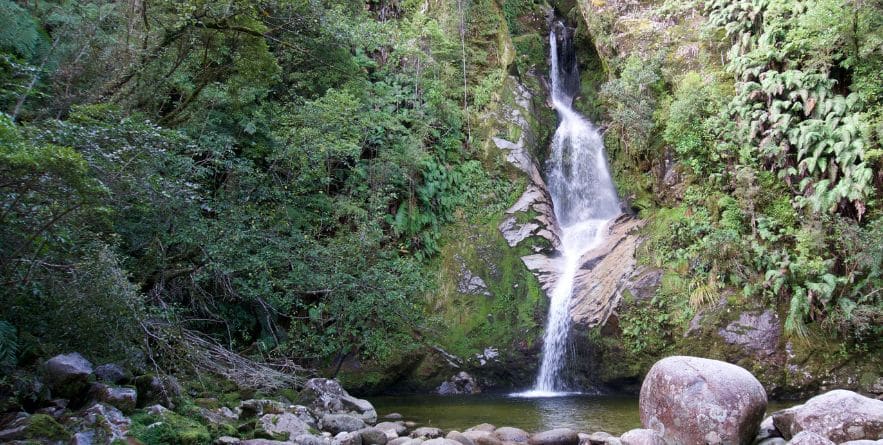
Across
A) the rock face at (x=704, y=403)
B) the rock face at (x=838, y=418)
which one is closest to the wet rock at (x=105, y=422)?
the rock face at (x=704, y=403)

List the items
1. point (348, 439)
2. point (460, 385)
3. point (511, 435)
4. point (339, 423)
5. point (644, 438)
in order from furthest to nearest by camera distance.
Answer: point (460, 385) → point (339, 423) → point (511, 435) → point (348, 439) → point (644, 438)

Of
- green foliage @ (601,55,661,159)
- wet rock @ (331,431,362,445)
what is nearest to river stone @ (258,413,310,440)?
wet rock @ (331,431,362,445)

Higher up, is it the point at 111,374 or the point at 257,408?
the point at 111,374

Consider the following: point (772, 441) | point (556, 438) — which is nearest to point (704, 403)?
point (772, 441)

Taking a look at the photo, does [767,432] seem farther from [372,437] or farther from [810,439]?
[372,437]

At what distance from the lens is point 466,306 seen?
1439 centimetres

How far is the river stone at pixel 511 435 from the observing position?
26.7ft

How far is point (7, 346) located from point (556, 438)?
647 centimetres

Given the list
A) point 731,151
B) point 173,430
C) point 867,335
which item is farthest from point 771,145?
point 173,430

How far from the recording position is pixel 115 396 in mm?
5766

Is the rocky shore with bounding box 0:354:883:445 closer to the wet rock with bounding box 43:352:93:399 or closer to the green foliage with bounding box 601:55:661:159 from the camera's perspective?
the wet rock with bounding box 43:352:93:399

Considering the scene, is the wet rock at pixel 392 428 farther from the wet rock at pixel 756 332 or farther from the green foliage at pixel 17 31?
the green foliage at pixel 17 31

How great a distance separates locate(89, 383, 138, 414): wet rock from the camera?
18.8ft

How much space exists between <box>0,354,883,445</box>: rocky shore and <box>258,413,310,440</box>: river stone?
16 millimetres
